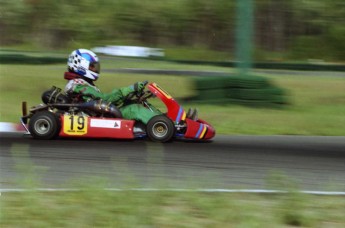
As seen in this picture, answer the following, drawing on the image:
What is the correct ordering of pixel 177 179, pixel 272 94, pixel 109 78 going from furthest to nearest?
pixel 109 78 → pixel 272 94 → pixel 177 179

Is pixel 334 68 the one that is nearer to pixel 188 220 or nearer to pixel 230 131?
pixel 230 131

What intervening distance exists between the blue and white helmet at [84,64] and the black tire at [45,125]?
75cm

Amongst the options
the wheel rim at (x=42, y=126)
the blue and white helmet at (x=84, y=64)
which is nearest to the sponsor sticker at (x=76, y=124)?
the wheel rim at (x=42, y=126)

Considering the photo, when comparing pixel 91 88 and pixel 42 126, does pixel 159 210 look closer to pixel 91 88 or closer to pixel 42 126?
pixel 42 126

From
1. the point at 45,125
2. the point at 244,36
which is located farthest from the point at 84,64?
the point at 244,36

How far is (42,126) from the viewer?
25.5 ft

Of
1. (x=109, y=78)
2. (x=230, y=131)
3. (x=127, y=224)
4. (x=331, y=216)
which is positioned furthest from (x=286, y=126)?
(x=109, y=78)

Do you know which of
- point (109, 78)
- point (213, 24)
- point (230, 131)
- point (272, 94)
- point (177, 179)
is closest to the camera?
point (177, 179)

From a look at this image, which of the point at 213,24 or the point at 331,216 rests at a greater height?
the point at 213,24

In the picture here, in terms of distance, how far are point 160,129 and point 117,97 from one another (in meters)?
0.72

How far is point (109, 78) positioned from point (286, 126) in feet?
28.7

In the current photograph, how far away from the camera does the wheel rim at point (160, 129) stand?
7.76 meters

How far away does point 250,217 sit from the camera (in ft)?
13.4

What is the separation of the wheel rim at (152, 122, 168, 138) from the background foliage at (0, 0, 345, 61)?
14368 millimetres
